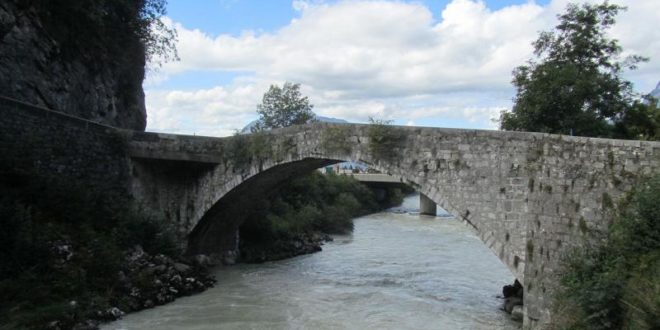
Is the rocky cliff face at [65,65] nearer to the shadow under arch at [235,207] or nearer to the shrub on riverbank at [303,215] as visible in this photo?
the shadow under arch at [235,207]

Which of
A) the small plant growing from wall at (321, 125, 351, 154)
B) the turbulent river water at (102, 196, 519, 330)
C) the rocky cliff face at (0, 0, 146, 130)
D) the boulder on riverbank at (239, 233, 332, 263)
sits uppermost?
the rocky cliff face at (0, 0, 146, 130)

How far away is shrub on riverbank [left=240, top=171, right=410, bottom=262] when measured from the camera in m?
19.6

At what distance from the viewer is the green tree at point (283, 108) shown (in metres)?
32.8

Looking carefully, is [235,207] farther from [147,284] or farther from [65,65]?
[65,65]

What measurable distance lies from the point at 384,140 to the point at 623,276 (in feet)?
19.9

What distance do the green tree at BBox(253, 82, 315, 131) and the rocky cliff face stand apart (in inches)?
516

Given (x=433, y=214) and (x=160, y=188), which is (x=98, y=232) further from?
(x=433, y=214)

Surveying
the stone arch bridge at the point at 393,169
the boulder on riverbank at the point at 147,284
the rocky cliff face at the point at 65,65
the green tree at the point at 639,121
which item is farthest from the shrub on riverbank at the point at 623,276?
the rocky cliff face at the point at 65,65

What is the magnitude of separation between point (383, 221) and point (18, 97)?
68.8 feet

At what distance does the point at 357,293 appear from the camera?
13.9 m

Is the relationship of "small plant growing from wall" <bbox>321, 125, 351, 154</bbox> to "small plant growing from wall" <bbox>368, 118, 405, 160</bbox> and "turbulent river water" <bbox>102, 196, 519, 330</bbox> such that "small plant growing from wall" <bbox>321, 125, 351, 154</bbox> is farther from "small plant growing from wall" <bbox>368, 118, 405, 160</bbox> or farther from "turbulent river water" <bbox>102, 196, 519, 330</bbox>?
"turbulent river water" <bbox>102, 196, 519, 330</bbox>

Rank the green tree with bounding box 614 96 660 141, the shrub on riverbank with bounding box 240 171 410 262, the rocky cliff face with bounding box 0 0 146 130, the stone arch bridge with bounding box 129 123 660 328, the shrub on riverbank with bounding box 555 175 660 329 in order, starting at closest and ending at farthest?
the shrub on riverbank with bounding box 555 175 660 329, the stone arch bridge with bounding box 129 123 660 328, the green tree with bounding box 614 96 660 141, the rocky cliff face with bounding box 0 0 146 130, the shrub on riverbank with bounding box 240 171 410 262

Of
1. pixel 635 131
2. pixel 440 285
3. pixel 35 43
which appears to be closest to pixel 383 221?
pixel 440 285

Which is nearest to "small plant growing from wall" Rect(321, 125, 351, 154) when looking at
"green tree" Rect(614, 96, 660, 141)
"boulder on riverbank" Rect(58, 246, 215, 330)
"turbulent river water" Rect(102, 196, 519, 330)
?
"turbulent river water" Rect(102, 196, 519, 330)
